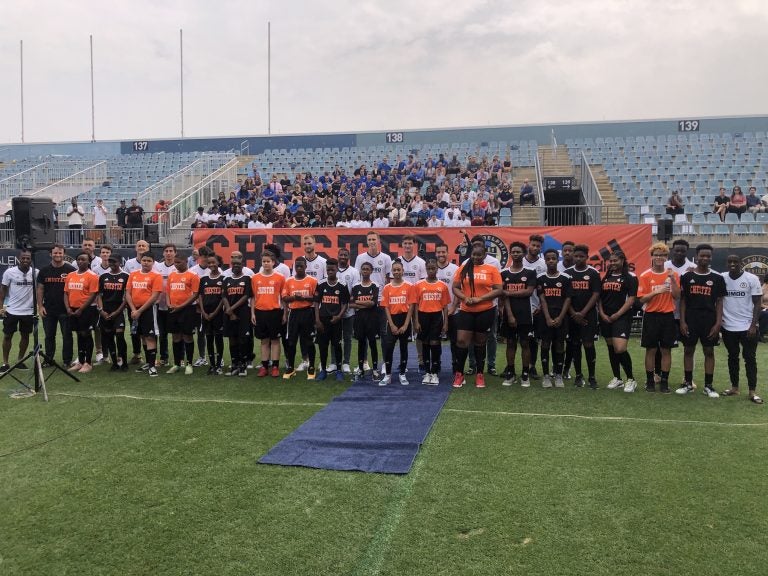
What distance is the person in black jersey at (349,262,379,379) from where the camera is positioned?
7.96m

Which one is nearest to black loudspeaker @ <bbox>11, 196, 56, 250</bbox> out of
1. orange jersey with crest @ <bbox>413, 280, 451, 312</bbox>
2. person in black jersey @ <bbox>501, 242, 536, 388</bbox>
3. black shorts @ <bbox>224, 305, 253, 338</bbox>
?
black shorts @ <bbox>224, 305, 253, 338</bbox>

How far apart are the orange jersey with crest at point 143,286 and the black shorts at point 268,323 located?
5.20 ft

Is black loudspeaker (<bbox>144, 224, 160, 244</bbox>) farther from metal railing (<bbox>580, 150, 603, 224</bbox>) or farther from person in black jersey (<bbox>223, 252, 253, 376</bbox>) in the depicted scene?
metal railing (<bbox>580, 150, 603, 224</bbox>)

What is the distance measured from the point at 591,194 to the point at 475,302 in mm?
10470

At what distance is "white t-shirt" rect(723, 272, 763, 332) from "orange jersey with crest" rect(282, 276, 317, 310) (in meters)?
5.24

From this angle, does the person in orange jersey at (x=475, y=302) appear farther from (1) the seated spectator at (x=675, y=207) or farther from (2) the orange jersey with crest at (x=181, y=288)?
(1) the seated spectator at (x=675, y=207)

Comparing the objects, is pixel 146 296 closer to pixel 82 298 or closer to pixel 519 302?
pixel 82 298

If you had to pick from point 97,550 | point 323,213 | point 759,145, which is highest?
point 759,145

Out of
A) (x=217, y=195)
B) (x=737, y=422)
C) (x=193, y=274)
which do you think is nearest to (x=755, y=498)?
(x=737, y=422)

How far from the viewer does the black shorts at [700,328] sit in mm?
7086

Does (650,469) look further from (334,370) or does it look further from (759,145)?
(759,145)

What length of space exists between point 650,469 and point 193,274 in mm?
6410

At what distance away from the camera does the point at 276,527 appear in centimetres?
386

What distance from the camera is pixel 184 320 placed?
8.52 metres
